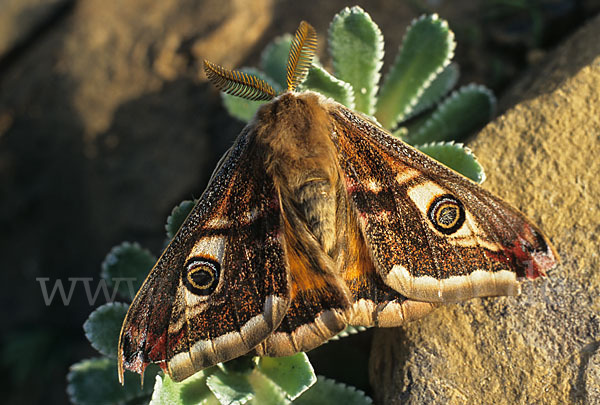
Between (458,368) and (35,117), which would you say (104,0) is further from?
(458,368)

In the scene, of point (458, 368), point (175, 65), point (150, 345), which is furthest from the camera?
point (175, 65)

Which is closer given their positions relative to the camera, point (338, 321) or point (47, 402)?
point (338, 321)

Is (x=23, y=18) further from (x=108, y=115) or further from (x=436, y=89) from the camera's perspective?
(x=436, y=89)

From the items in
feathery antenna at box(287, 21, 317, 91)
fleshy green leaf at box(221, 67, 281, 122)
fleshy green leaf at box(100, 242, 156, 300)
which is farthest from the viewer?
fleshy green leaf at box(221, 67, 281, 122)

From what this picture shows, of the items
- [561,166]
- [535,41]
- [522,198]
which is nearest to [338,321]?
[522,198]

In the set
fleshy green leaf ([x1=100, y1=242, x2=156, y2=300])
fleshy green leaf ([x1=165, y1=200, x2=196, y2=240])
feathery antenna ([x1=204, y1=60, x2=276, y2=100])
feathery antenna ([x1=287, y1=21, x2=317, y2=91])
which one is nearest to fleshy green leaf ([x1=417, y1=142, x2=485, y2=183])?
feathery antenna ([x1=287, y1=21, x2=317, y2=91])

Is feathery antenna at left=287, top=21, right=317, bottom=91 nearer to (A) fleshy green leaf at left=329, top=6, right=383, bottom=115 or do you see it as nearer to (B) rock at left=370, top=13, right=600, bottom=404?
(A) fleshy green leaf at left=329, top=6, right=383, bottom=115

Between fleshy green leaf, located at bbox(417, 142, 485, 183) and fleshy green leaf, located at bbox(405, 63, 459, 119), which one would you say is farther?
fleshy green leaf, located at bbox(405, 63, 459, 119)
